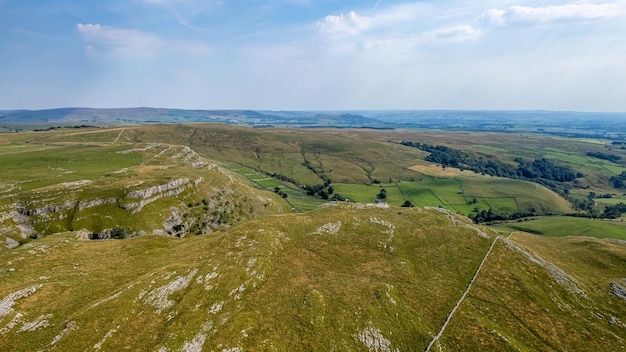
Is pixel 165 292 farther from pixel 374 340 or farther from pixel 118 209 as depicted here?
pixel 118 209

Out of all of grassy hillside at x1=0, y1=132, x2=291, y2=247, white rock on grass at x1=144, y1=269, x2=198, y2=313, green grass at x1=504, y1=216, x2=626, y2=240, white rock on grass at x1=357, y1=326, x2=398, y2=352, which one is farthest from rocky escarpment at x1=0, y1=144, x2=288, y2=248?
green grass at x1=504, y1=216, x2=626, y2=240

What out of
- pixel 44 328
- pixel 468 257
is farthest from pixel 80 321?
pixel 468 257

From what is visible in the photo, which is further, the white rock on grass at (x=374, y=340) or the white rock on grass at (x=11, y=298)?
the white rock on grass at (x=11, y=298)

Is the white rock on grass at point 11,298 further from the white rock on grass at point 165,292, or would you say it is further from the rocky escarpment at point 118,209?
the rocky escarpment at point 118,209

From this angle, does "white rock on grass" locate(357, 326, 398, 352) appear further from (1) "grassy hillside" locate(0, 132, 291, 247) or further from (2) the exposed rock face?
(1) "grassy hillside" locate(0, 132, 291, 247)

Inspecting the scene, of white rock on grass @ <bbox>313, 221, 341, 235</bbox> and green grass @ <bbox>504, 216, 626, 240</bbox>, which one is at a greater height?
white rock on grass @ <bbox>313, 221, 341, 235</bbox>

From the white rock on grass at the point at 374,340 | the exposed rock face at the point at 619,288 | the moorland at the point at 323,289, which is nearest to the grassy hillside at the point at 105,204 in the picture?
the moorland at the point at 323,289

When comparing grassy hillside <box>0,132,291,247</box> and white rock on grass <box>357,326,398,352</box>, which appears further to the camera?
grassy hillside <box>0,132,291,247</box>

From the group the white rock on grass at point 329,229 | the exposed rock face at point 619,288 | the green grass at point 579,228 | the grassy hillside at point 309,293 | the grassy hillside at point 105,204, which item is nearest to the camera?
the grassy hillside at point 309,293

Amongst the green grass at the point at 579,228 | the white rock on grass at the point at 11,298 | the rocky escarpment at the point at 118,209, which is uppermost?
the white rock on grass at the point at 11,298
